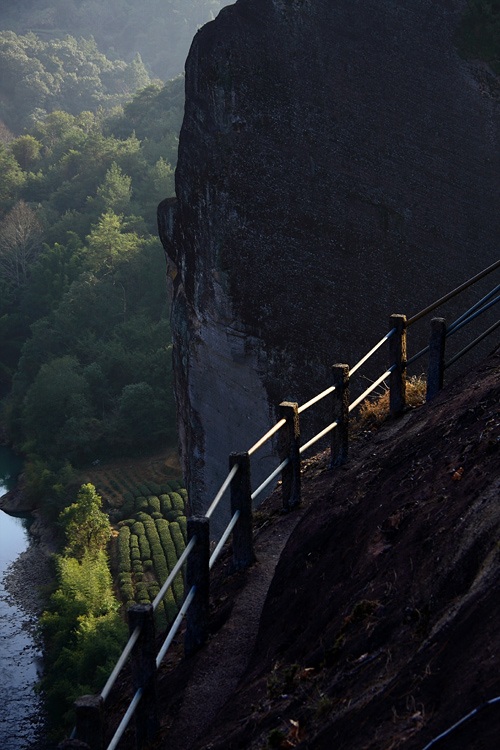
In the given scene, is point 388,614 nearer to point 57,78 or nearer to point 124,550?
point 124,550

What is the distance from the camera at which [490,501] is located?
3.49m

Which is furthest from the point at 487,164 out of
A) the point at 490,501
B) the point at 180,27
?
the point at 180,27

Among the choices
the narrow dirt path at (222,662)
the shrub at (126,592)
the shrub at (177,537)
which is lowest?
the shrub at (177,537)

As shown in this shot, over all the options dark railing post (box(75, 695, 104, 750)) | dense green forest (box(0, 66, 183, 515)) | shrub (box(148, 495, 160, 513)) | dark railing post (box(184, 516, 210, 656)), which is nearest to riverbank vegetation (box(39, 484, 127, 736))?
shrub (box(148, 495, 160, 513))

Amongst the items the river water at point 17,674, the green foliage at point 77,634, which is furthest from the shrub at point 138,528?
the river water at point 17,674

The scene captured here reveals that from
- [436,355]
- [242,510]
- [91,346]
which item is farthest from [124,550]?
[242,510]

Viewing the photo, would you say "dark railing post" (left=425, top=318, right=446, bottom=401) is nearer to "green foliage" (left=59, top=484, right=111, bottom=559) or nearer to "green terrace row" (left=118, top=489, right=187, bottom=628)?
"green terrace row" (left=118, top=489, right=187, bottom=628)

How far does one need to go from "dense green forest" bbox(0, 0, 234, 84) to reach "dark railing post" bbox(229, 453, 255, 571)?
416 ft

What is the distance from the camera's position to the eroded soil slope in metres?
2.68

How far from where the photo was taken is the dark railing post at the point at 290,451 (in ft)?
19.0

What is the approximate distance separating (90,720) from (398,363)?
4.39 metres

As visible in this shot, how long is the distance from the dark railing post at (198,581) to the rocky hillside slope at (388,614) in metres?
0.15

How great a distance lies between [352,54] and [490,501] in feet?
39.3

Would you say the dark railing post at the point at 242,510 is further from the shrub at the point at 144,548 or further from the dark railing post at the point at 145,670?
the shrub at the point at 144,548
